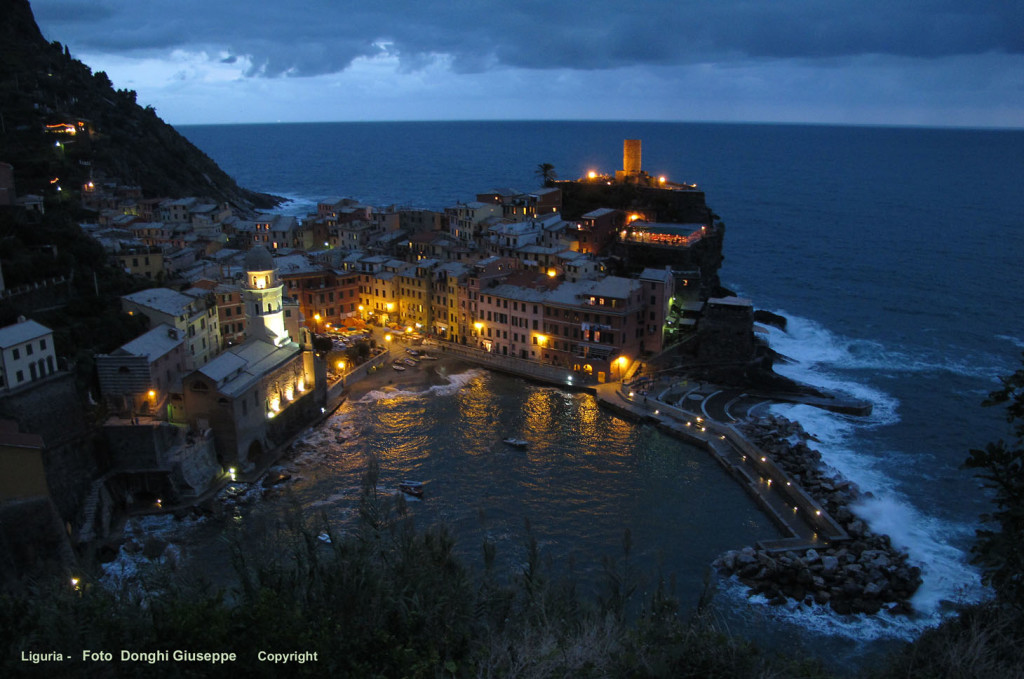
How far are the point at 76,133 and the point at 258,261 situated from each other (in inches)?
1882

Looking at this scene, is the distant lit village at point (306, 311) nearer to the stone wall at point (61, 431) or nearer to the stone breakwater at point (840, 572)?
the stone wall at point (61, 431)

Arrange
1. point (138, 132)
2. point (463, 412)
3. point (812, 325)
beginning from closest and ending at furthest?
point (463, 412)
point (812, 325)
point (138, 132)

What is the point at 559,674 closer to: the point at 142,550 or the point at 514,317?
the point at 142,550

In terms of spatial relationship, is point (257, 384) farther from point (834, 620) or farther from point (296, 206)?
point (296, 206)

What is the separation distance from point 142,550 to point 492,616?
16979 mm

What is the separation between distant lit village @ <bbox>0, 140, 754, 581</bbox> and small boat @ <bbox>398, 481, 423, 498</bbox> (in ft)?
24.7

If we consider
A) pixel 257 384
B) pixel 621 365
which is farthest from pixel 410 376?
pixel 621 365

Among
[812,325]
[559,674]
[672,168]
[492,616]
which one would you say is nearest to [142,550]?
[492,616]

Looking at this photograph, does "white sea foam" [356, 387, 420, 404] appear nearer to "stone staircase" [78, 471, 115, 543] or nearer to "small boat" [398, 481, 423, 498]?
"small boat" [398, 481, 423, 498]

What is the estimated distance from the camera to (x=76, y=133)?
72875 millimetres

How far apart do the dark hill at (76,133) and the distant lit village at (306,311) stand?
4920 mm

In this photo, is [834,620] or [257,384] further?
[257,384]

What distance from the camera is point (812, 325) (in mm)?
58031

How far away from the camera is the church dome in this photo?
38.8 m
